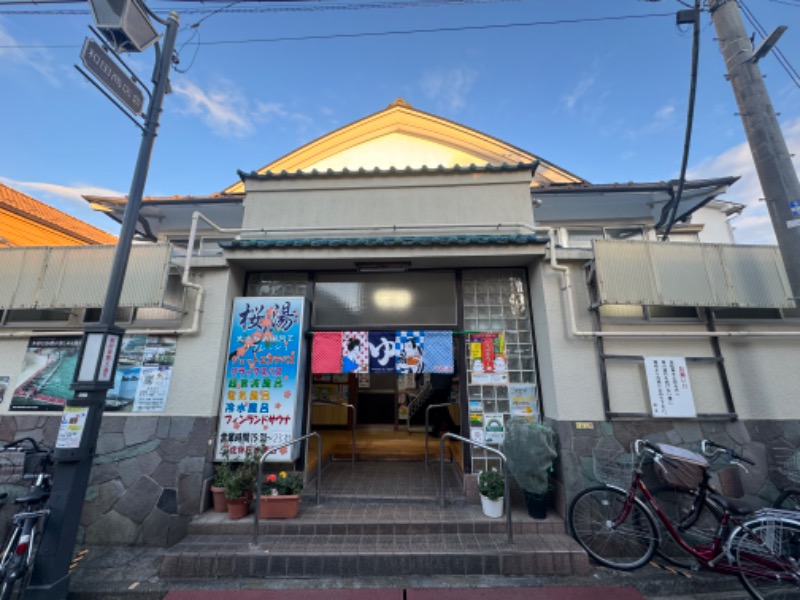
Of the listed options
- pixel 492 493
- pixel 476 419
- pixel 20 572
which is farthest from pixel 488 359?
pixel 20 572

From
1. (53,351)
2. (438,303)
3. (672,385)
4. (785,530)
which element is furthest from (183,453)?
(785,530)

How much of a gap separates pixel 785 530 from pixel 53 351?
10766 millimetres

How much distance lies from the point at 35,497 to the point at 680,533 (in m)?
8.09

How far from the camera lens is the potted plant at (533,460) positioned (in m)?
4.67

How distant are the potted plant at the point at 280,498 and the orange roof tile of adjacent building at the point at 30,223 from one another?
11128 millimetres

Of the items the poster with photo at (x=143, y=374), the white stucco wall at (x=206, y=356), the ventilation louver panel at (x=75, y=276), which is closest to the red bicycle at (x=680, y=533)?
the white stucco wall at (x=206, y=356)

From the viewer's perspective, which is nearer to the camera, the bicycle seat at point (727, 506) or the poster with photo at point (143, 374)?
the bicycle seat at point (727, 506)

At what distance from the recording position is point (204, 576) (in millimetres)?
4008

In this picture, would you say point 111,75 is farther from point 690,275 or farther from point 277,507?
point 690,275

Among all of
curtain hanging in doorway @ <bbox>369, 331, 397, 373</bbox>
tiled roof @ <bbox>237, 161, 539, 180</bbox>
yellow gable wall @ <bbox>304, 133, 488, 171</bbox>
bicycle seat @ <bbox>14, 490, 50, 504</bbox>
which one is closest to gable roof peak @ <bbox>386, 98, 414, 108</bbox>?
yellow gable wall @ <bbox>304, 133, 488, 171</bbox>

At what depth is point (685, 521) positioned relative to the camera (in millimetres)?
4219

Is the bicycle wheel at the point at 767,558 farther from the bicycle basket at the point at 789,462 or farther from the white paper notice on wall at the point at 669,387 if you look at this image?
the white paper notice on wall at the point at 669,387

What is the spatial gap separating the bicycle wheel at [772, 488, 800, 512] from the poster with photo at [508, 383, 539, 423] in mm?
3078

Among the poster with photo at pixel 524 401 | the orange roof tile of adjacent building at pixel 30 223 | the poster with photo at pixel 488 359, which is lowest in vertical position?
the poster with photo at pixel 524 401
